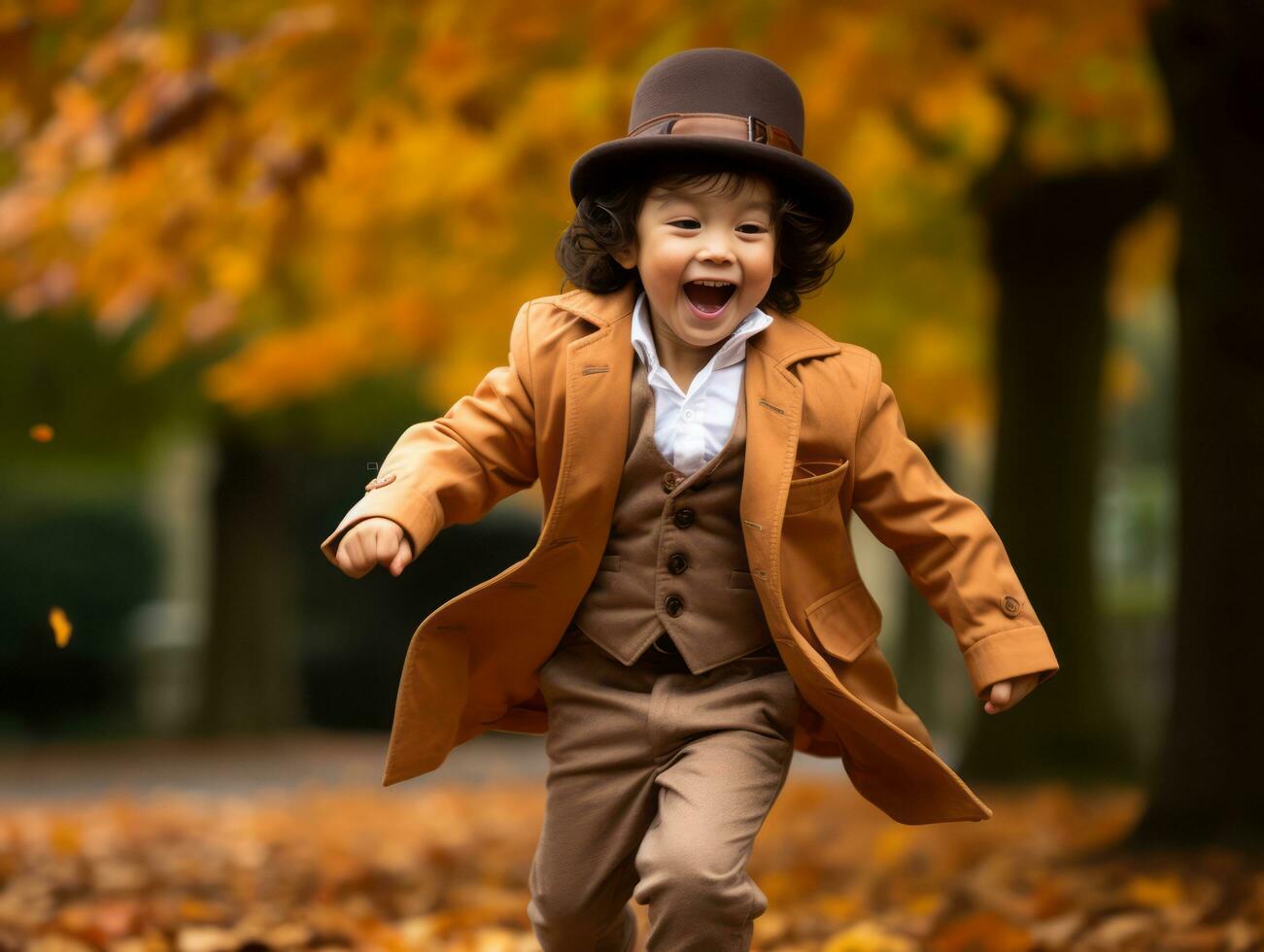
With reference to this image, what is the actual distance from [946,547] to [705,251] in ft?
2.46

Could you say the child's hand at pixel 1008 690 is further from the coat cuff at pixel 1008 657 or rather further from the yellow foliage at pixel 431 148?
the yellow foliage at pixel 431 148

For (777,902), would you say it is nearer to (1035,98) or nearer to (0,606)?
(1035,98)

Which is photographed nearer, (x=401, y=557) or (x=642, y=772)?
(x=401, y=557)

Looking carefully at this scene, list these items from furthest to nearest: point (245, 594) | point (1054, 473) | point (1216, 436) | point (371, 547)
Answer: point (245, 594), point (1054, 473), point (1216, 436), point (371, 547)

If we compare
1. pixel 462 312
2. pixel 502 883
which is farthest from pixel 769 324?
pixel 462 312

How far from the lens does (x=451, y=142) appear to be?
910 cm

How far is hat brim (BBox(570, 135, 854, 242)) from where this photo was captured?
10.8 ft

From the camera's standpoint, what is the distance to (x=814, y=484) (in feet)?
11.1

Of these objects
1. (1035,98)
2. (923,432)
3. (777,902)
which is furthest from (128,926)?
(923,432)

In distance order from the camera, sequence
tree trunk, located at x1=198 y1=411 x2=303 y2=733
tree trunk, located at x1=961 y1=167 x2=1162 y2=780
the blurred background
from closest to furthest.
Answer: the blurred background
tree trunk, located at x1=961 y1=167 x2=1162 y2=780
tree trunk, located at x1=198 y1=411 x2=303 y2=733

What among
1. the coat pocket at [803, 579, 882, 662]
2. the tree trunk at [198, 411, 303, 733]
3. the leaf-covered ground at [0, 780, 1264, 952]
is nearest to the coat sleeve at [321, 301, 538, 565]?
the coat pocket at [803, 579, 882, 662]

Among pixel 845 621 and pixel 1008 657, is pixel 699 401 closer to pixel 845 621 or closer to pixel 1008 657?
pixel 845 621

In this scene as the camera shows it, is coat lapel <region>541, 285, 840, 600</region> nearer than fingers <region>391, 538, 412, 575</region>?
No

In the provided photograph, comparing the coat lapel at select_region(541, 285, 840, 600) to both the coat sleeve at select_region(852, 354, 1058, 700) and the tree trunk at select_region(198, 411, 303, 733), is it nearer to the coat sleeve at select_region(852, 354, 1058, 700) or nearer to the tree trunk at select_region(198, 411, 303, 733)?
the coat sleeve at select_region(852, 354, 1058, 700)
